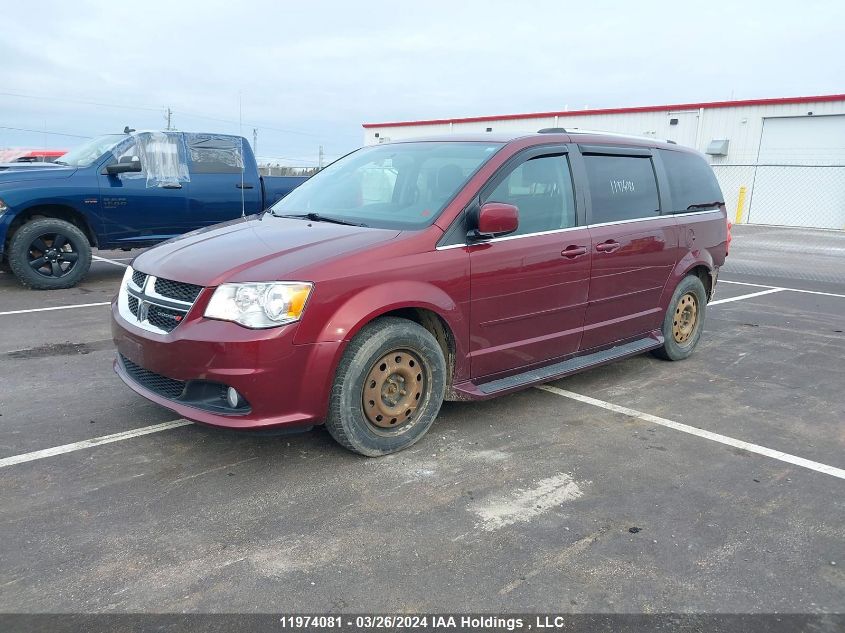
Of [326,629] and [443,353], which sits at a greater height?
[443,353]

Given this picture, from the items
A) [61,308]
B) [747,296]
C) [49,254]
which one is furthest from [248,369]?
[747,296]

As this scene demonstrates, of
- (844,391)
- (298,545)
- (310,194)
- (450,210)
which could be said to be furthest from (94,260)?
(844,391)

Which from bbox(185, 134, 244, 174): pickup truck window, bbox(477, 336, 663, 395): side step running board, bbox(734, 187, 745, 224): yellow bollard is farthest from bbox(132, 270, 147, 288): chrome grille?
bbox(734, 187, 745, 224): yellow bollard

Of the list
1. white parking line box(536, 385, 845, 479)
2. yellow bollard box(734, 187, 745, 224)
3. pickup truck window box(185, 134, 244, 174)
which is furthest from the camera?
yellow bollard box(734, 187, 745, 224)

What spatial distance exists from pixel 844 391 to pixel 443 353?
11.2ft

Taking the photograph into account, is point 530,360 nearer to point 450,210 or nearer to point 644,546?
point 450,210

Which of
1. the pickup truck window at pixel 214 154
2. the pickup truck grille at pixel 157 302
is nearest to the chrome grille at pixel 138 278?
the pickup truck grille at pixel 157 302

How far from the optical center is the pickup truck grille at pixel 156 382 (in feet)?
12.2

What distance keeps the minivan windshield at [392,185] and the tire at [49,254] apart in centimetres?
490

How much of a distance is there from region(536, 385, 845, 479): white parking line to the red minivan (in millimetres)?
316

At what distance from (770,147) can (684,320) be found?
23423mm

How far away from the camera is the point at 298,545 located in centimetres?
305

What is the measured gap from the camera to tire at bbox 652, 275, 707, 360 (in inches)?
233

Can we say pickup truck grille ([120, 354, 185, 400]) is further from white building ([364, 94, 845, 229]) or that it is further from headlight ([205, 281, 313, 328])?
white building ([364, 94, 845, 229])
